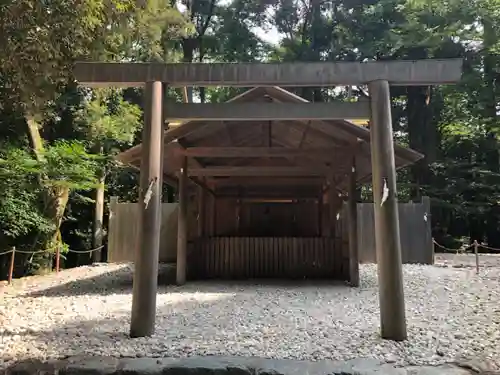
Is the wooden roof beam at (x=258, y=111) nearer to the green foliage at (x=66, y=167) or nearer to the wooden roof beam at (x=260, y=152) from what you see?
the wooden roof beam at (x=260, y=152)

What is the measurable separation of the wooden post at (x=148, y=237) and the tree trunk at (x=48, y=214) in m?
8.23

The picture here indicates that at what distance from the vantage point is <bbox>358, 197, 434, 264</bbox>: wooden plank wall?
1330 centimetres

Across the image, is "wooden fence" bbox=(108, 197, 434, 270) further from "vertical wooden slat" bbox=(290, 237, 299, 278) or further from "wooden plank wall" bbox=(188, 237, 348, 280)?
"vertical wooden slat" bbox=(290, 237, 299, 278)

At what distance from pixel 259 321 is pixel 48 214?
913 centimetres

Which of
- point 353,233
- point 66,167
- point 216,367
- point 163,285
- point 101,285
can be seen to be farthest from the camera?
point 66,167

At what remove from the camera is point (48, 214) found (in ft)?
40.5

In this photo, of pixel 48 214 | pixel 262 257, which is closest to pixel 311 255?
pixel 262 257

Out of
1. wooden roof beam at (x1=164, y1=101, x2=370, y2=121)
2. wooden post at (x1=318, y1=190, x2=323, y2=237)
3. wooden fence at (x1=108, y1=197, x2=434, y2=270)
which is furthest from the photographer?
wooden fence at (x1=108, y1=197, x2=434, y2=270)

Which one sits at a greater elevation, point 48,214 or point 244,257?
point 48,214

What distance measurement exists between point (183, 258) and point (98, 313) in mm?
3120

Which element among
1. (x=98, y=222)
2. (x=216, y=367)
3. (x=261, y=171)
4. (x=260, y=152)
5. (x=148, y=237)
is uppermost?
(x=260, y=152)

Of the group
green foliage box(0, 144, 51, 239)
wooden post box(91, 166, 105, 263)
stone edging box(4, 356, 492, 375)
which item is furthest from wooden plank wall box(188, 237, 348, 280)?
wooden post box(91, 166, 105, 263)

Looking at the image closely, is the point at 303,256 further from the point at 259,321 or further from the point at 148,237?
the point at 148,237

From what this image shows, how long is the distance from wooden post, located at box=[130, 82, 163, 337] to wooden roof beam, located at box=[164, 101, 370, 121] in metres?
0.35
